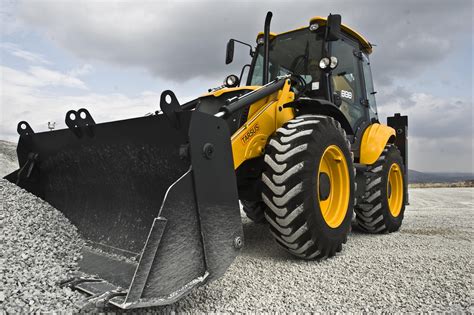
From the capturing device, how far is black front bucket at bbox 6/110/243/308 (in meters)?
2.09

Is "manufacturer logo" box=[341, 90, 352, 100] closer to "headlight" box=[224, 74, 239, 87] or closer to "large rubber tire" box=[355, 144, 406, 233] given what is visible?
"large rubber tire" box=[355, 144, 406, 233]

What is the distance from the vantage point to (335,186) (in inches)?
147

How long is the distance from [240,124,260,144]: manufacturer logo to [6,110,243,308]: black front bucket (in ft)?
1.83

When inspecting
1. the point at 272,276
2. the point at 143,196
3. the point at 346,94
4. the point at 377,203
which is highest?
the point at 346,94

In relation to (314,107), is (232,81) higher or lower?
higher

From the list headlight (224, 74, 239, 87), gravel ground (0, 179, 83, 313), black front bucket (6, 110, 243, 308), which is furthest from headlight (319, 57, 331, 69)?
gravel ground (0, 179, 83, 313)

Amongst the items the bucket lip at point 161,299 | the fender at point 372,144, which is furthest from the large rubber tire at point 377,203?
the bucket lip at point 161,299

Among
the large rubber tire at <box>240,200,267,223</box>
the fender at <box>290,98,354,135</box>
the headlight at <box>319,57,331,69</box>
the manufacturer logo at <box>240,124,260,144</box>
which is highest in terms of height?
the headlight at <box>319,57,331,69</box>

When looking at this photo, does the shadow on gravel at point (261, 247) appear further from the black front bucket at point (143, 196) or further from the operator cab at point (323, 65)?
the operator cab at point (323, 65)

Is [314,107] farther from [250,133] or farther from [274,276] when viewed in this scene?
[274,276]

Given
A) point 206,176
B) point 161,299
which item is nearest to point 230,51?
point 206,176

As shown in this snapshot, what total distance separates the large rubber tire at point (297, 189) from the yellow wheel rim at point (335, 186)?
0.82ft

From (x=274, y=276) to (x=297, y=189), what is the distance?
2.20 feet

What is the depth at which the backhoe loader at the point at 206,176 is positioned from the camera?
220 cm
